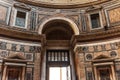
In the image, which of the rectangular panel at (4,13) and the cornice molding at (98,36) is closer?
the cornice molding at (98,36)

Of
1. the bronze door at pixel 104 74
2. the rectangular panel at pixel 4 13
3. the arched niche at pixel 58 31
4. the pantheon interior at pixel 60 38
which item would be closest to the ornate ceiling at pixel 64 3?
the pantheon interior at pixel 60 38

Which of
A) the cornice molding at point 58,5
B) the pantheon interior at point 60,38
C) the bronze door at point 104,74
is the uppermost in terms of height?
the cornice molding at point 58,5

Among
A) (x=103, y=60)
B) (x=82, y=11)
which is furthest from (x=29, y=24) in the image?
(x=103, y=60)

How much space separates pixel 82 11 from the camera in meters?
12.4

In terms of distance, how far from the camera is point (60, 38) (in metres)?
13.4

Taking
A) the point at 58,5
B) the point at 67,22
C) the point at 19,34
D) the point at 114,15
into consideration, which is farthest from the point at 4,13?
the point at 114,15

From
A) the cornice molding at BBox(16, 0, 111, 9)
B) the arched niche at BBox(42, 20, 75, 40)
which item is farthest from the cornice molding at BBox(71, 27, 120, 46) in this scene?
the cornice molding at BBox(16, 0, 111, 9)

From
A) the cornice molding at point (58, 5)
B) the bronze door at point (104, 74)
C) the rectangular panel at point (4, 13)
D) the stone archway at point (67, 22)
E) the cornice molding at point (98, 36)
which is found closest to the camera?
the bronze door at point (104, 74)

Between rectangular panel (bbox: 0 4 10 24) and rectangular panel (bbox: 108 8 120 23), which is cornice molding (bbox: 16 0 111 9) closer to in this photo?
rectangular panel (bbox: 108 8 120 23)

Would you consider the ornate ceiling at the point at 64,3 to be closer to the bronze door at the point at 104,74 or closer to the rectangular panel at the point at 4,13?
the rectangular panel at the point at 4,13

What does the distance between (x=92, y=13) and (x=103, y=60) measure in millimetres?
4048

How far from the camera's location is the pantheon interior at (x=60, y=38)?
9.78m

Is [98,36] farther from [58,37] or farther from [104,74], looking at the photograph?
[58,37]

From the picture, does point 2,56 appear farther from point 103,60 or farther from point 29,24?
point 103,60
